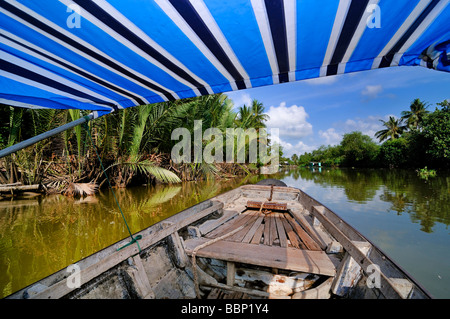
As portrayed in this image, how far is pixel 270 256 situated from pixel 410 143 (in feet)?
113

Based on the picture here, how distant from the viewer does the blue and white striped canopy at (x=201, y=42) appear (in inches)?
39.4

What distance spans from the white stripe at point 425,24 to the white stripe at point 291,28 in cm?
60

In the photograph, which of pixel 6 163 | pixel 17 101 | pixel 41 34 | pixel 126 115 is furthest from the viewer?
pixel 126 115

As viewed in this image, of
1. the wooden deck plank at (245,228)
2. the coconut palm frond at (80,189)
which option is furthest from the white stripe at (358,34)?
the coconut palm frond at (80,189)

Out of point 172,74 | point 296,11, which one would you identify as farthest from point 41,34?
point 296,11

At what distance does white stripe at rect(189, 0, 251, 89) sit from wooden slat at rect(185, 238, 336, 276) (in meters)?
1.68

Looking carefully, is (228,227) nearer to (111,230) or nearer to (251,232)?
(251,232)

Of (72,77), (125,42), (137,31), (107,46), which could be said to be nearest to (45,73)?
(72,77)

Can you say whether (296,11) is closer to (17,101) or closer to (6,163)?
(17,101)

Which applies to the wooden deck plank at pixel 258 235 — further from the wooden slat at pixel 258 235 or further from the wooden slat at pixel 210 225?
the wooden slat at pixel 210 225

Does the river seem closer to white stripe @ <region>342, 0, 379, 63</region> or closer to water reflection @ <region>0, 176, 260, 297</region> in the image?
water reflection @ <region>0, 176, 260, 297</region>
